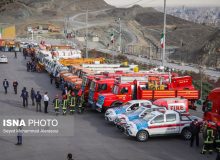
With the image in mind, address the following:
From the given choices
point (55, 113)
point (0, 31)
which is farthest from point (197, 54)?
point (55, 113)

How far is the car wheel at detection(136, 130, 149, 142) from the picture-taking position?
1933 centimetres

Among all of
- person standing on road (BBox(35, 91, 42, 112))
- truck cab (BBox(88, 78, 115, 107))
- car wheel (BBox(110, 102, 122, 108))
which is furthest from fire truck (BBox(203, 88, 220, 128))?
person standing on road (BBox(35, 91, 42, 112))

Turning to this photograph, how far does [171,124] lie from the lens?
64.0ft

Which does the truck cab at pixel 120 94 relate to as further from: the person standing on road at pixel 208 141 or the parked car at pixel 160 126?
the person standing on road at pixel 208 141

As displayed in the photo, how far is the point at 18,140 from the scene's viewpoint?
61.1 ft

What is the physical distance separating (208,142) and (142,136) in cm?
324

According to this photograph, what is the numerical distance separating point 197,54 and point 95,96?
58.4m

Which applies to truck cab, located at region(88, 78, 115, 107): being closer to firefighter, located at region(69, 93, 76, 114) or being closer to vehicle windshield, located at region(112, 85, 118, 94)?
vehicle windshield, located at region(112, 85, 118, 94)

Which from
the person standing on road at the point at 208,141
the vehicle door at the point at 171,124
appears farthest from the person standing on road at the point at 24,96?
the person standing on road at the point at 208,141

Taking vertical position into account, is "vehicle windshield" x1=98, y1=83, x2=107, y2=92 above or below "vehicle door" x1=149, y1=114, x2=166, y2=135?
above

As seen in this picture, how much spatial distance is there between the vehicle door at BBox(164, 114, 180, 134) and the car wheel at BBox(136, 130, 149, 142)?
0.97 metres

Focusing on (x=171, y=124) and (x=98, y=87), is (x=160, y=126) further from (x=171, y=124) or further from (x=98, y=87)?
(x=98, y=87)

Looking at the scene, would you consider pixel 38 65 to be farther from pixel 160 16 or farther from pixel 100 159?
pixel 160 16

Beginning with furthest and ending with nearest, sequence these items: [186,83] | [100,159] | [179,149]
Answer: [186,83] < [179,149] < [100,159]
